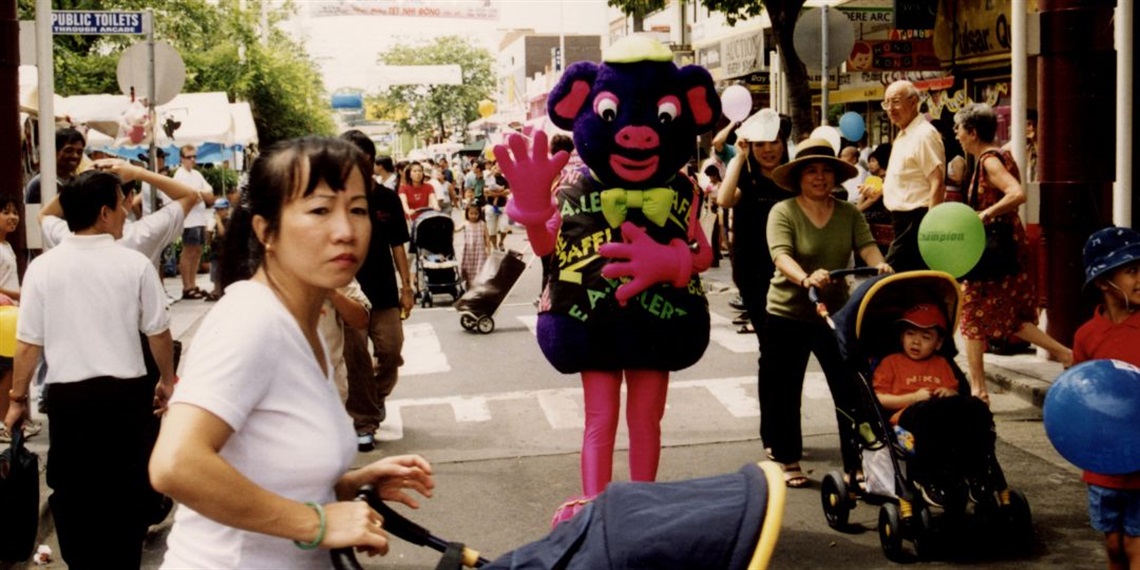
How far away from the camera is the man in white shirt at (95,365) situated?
5.10 meters

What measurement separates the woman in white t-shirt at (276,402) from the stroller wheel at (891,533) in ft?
11.1

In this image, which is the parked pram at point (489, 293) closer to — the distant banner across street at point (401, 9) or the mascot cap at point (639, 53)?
the mascot cap at point (639, 53)

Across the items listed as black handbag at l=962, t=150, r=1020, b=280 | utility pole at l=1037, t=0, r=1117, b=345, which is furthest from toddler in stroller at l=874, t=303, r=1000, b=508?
utility pole at l=1037, t=0, r=1117, b=345

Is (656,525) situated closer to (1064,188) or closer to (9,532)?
(9,532)

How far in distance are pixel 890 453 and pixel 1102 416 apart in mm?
1225

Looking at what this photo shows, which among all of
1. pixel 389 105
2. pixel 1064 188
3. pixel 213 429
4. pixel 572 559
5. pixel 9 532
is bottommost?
pixel 9 532

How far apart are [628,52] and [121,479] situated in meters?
2.85

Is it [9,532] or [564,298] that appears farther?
[564,298]

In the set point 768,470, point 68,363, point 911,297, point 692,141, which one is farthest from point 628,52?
point 768,470

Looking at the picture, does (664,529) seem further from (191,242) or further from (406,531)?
(191,242)

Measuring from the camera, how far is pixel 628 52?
6191 millimetres

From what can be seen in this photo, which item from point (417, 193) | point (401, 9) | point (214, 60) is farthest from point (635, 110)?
point (401, 9)

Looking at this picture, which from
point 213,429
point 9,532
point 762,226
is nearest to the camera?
point 213,429

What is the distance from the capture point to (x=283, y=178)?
2.59m
